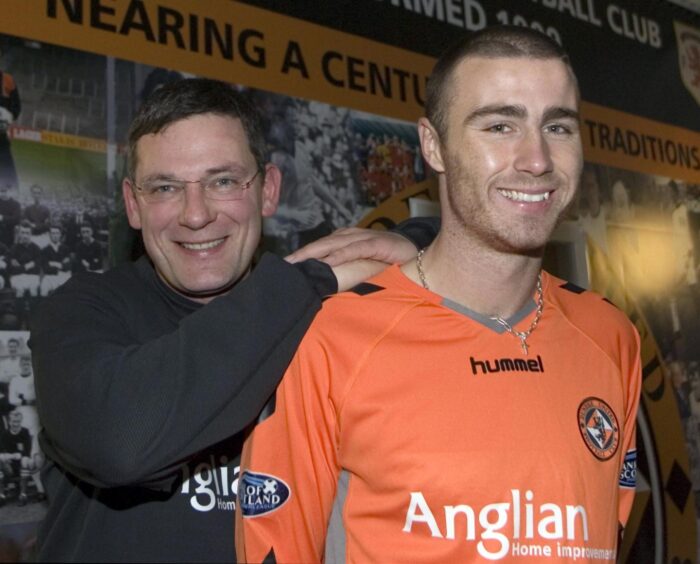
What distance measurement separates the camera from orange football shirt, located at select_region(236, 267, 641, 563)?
3.61 ft

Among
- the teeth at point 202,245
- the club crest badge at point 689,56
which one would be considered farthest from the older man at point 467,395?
the club crest badge at point 689,56

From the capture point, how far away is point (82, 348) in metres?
1.09

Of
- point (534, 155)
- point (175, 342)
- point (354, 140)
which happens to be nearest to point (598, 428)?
point (534, 155)

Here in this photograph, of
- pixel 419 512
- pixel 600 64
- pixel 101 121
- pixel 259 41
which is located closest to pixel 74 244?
pixel 101 121

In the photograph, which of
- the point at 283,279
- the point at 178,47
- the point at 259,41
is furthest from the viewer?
the point at 259,41

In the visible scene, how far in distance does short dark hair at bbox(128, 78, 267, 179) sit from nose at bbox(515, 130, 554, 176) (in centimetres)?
44

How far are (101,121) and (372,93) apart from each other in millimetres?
865

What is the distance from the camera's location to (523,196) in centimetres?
116

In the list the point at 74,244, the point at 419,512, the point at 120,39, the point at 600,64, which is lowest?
the point at 419,512

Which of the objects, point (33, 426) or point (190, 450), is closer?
point (190, 450)

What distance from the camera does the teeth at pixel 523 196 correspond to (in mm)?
1157

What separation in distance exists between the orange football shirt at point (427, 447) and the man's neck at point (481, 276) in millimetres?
27

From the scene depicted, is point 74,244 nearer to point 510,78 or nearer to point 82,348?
point 82,348

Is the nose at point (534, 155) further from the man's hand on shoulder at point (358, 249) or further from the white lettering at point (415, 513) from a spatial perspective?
the white lettering at point (415, 513)
